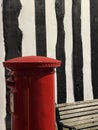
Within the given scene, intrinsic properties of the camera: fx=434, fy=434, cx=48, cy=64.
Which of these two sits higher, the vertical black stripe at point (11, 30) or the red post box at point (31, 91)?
the vertical black stripe at point (11, 30)

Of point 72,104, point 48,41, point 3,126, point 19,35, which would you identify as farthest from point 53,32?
point 3,126

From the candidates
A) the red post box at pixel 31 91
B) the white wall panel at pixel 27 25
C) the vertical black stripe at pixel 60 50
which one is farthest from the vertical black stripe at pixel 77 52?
the red post box at pixel 31 91

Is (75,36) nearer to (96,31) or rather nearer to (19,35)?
(96,31)

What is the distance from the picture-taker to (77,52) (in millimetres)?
6238

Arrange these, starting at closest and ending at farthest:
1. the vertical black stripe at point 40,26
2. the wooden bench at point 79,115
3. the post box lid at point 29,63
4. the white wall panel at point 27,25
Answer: the post box lid at point 29,63 < the wooden bench at point 79,115 < the white wall panel at point 27,25 < the vertical black stripe at point 40,26

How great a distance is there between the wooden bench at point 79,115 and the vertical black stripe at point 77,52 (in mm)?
354

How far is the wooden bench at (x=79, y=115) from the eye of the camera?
5492 millimetres

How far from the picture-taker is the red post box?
4.04 metres

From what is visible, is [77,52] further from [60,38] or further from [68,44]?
[60,38]

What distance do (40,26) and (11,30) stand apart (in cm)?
46

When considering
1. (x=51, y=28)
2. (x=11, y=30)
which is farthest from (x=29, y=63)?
(x=51, y=28)

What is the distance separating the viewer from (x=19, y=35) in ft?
18.4

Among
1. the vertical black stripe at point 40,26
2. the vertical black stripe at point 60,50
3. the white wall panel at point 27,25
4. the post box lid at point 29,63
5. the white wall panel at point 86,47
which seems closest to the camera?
the post box lid at point 29,63

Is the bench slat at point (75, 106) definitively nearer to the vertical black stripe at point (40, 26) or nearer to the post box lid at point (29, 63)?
the vertical black stripe at point (40, 26)
